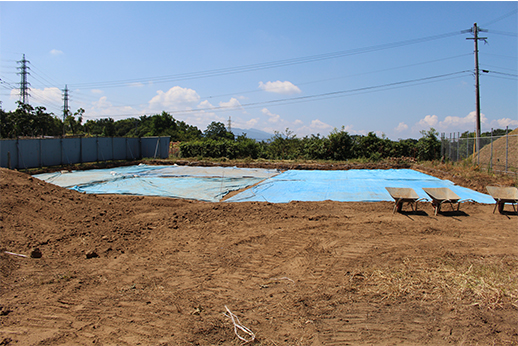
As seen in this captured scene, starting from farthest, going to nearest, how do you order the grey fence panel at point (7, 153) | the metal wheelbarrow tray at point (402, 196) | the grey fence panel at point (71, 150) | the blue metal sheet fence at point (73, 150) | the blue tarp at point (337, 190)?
the grey fence panel at point (71, 150) < the blue metal sheet fence at point (73, 150) < the grey fence panel at point (7, 153) < the blue tarp at point (337, 190) < the metal wheelbarrow tray at point (402, 196)

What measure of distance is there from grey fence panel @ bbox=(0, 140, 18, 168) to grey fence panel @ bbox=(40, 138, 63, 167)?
135 cm

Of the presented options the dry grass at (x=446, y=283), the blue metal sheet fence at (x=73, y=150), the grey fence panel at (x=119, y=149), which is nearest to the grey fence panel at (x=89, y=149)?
the blue metal sheet fence at (x=73, y=150)

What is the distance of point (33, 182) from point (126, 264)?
4.70 m

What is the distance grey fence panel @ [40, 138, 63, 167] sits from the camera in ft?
53.4

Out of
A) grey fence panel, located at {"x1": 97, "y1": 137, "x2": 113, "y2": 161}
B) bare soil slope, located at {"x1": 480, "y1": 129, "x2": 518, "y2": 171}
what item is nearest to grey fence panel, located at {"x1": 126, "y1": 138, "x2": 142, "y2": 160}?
grey fence panel, located at {"x1": 97, "y1": 137, "x2": 113, "y2": 161}

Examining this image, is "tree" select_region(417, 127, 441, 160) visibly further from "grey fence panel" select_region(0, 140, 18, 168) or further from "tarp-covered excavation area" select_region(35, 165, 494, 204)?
"grey fence panel" select_region(0, 140, 18, 168)

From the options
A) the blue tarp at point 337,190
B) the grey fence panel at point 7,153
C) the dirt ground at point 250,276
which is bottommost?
the dirt ground at point 250,276

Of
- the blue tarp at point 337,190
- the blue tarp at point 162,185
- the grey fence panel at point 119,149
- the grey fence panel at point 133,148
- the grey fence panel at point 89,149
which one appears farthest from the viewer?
the grey fence panel at point 133,148

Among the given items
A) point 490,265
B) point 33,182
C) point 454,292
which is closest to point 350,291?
point 454,292

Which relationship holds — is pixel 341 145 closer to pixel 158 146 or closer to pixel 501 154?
pixel 501 154

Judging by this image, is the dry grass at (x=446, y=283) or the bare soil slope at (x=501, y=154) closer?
the dry grass at (x=446, y=283)

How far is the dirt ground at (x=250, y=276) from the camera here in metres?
2.84

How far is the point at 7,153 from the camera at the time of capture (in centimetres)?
1454

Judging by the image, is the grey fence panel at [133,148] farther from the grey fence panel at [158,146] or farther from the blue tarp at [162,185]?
the blue tarp at [162,185]
